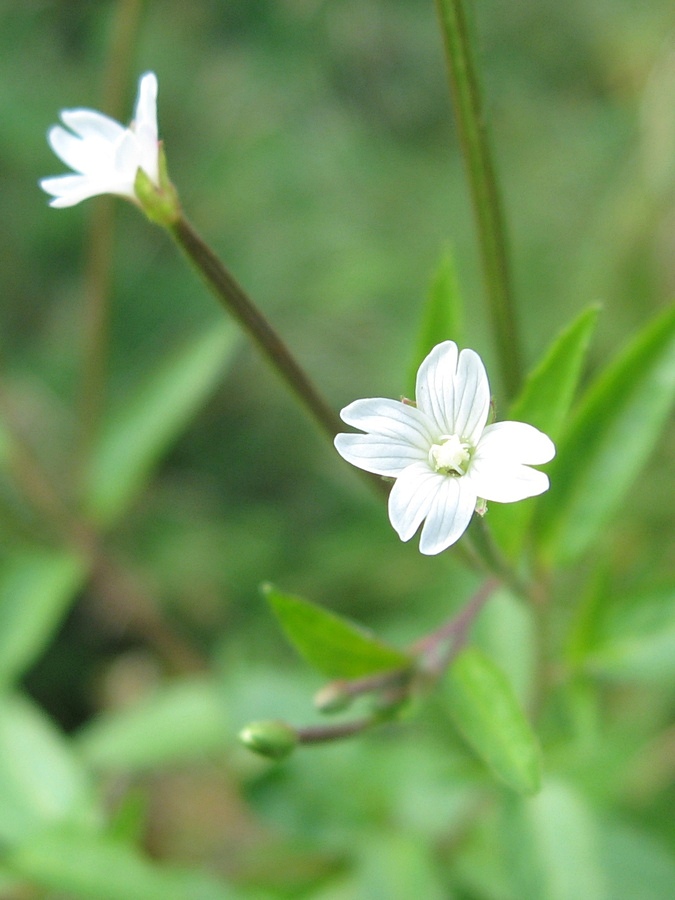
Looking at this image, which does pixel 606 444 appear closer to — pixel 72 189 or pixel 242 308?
pixel 242 308

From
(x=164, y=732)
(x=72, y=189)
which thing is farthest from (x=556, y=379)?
(x=164, y=732)

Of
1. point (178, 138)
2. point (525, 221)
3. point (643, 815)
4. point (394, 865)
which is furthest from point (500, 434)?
point (178, 138)

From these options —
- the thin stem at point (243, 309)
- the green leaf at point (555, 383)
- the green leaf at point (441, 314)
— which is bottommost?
the green leaf at point (555, 383)

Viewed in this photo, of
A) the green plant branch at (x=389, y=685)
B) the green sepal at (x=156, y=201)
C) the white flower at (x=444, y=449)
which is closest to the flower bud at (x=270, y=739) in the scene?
the green plant branch at (x=389, y=685)

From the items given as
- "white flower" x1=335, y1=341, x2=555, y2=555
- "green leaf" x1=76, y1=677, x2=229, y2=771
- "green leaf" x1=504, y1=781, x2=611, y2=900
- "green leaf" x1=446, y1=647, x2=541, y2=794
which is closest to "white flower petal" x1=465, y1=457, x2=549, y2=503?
"white flower" x1=335, y1=341, x2=555, y2=555

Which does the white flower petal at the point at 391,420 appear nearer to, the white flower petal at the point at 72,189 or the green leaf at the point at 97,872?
the white flower petal at the point at 72,189

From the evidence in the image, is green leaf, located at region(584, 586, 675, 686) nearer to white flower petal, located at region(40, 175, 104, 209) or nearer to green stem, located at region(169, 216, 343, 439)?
green stem, located at region(169, 216, 343, 439)
